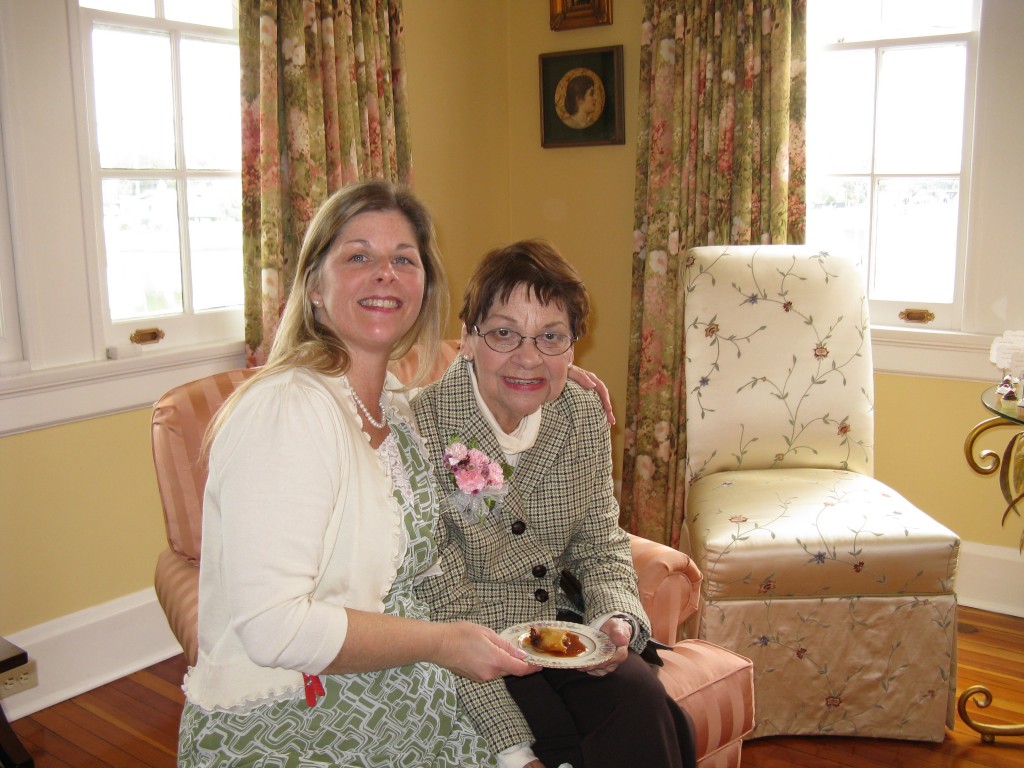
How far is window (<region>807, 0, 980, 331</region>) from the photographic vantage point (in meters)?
3.04

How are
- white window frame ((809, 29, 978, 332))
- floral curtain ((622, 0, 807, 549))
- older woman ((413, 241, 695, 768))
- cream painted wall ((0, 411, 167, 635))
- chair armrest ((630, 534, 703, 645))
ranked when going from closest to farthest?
older woman ((413, 241, 695, 768)), chair armrest ((630, 534, 703, 645)), cream painted wall ((0, 411, 167, 635)), white window frame ((809, 29, 978, 332)), floral curtain ((622, 0, 807, 549))

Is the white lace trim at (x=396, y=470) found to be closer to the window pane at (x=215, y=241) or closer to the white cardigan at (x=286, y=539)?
the white cardigan at (x=286, y=539)

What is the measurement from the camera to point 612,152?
3.69 meters

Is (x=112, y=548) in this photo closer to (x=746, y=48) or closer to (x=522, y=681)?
(x=522, y=681)

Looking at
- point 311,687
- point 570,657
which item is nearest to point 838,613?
point 570,657

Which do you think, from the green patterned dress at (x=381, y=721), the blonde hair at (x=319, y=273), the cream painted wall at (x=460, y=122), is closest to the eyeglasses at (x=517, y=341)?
the blonde hair at (x=319, y=273)

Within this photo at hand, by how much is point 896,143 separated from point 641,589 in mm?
2071

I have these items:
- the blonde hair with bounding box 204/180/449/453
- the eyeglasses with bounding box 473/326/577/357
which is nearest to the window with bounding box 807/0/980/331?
the eyeglasses with bounding box 473/326/577/357

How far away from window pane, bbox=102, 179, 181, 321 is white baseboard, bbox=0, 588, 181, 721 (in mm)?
826

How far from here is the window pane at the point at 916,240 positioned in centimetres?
311

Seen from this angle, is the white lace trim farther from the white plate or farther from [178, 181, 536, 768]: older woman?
the white plate

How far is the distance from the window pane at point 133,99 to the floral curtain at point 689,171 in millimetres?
1632

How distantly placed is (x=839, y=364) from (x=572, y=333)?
4.25 feet

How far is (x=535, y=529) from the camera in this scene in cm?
171
